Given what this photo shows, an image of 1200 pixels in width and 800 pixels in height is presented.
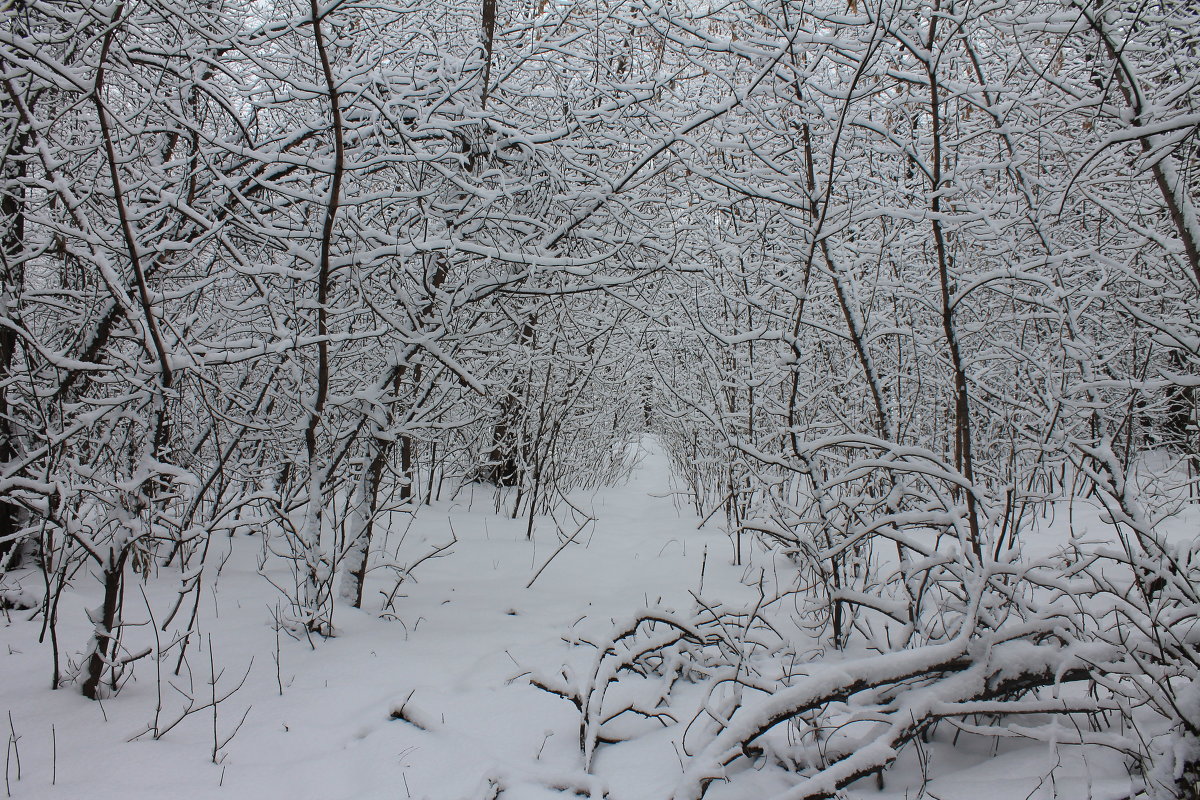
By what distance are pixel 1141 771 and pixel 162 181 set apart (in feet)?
13.7

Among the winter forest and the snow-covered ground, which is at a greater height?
the winter forest

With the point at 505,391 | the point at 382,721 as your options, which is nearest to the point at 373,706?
the point at 382,721

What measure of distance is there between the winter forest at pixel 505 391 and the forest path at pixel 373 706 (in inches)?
0.7

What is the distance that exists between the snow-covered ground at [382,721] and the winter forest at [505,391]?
0.06 feet

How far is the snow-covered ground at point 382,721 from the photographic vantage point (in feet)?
6.20

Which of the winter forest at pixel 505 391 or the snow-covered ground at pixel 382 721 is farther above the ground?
the winter forest at pixel 505 391

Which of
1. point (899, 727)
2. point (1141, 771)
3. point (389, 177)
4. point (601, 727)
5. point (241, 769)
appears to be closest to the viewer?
point (1141, 771)

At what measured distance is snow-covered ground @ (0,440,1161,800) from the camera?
1.89m

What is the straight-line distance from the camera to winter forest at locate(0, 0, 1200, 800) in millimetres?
1964

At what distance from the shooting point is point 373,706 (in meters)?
2.41

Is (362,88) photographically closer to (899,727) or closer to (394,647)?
(394,647)

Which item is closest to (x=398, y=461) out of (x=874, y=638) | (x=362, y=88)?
(x=362, y=88)

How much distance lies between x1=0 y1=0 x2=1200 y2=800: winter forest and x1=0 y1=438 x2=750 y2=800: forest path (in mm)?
18

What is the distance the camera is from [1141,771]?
1.65 metres
